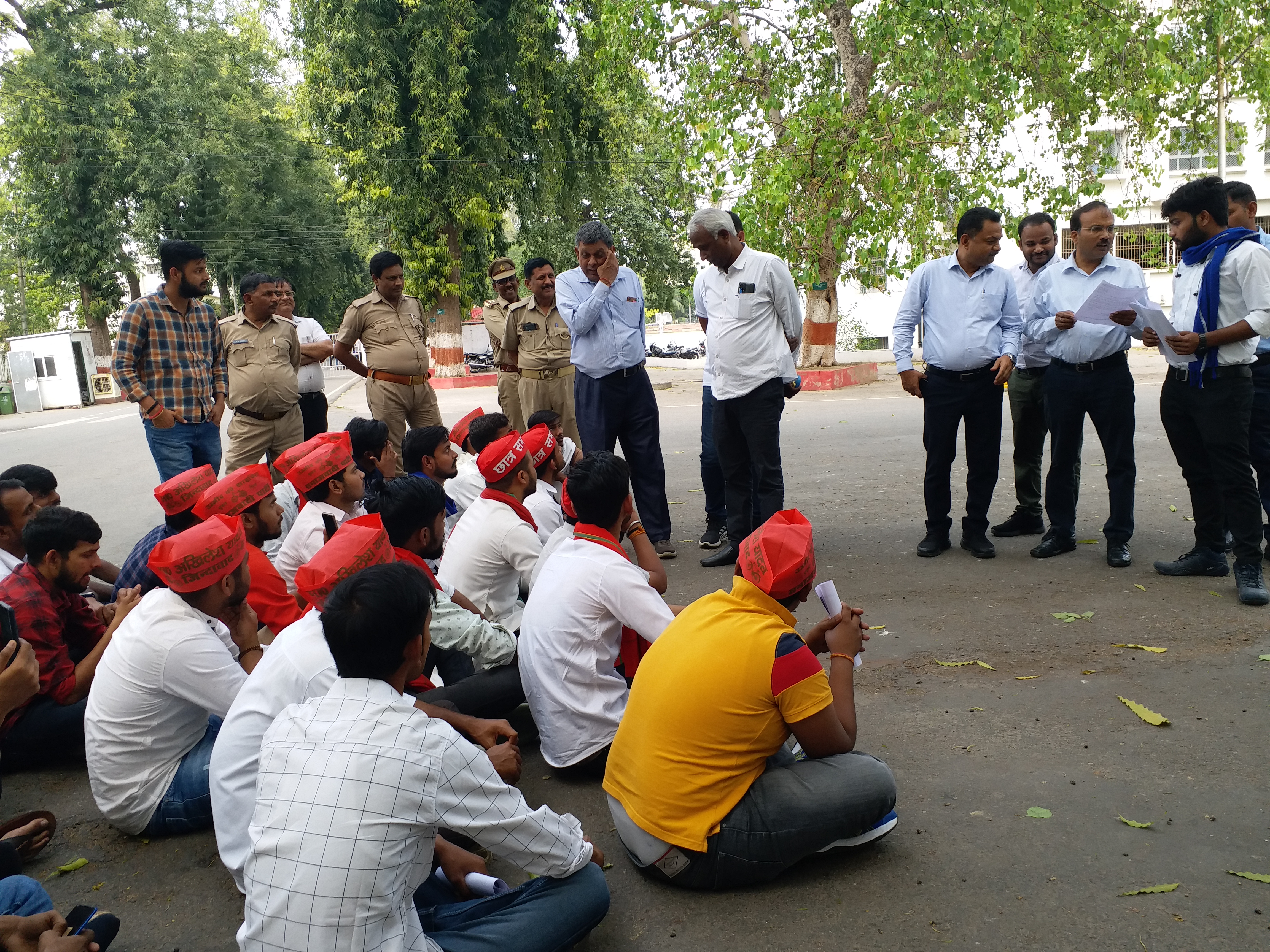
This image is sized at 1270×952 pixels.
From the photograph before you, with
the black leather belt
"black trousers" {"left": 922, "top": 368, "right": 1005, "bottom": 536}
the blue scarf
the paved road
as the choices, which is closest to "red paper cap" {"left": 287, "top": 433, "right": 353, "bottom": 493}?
the paved road

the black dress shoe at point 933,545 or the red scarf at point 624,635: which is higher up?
the red scarf at point 624,635

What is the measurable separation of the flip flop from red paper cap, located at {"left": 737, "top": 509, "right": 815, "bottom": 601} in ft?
8.74

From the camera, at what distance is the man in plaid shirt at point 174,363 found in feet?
21.8

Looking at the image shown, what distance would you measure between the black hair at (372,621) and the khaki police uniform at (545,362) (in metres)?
5.59

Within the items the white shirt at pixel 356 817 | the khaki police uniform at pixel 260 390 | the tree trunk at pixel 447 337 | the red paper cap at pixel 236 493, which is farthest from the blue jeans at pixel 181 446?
the tree trunk at pixel 447 337

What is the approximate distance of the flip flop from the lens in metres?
3.48

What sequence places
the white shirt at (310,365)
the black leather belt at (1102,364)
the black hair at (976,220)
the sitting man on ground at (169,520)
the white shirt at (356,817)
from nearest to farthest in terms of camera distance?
the white shirt at (356,817)
the sitting man on ground at (169,520)
the black leather belt at (1102,364)
the black hair at (976,220)
the white shirt at (310,365)

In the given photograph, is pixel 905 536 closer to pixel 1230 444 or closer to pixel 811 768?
pixel 1230 444

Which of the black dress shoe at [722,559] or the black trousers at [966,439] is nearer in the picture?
the black trousers at [966,439]

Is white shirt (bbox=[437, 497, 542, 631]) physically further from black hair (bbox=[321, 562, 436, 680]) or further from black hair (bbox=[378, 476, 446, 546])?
black hair (bbox=[321, 562, 436, 680])

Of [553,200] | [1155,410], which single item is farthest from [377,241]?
[1155,410]

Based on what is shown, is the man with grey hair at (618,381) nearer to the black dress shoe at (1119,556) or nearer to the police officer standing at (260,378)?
the police officer standing at (260,378)

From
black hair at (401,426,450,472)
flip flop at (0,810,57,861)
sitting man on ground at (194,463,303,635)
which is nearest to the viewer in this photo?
flip flop at (0,810,57,861)

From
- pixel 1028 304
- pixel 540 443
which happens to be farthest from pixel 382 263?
pixel 1028 304
